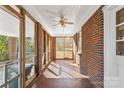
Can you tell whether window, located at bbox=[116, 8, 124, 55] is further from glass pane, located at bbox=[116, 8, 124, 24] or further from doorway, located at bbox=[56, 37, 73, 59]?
doorway, located at bbox=[56, 37, 73, 59]

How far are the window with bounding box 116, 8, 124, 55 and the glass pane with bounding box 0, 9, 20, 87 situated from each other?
7.49 feet

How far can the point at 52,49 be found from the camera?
1691cm

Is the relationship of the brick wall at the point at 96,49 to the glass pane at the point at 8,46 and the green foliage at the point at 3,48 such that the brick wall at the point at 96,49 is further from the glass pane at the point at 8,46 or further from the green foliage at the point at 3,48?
the green foliage at the point at 3,48

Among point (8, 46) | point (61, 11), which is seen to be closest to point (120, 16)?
point (8, 46)

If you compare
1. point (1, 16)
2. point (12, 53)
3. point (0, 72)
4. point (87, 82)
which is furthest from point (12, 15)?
point (87, 82)

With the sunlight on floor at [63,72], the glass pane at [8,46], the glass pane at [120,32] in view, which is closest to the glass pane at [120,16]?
the glass pane at [120,32]

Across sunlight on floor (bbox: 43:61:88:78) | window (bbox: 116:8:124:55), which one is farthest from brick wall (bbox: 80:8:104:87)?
sunlight on floor (bbox: 43:61:88:78)

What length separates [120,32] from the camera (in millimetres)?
3895

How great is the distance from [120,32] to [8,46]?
234cm

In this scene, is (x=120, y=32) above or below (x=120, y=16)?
below

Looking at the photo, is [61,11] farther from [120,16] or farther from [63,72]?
[120,16]

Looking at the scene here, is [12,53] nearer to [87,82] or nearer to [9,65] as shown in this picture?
[9,65]

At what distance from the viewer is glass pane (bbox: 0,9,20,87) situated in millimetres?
3758

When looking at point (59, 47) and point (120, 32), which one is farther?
point (59, 47)
